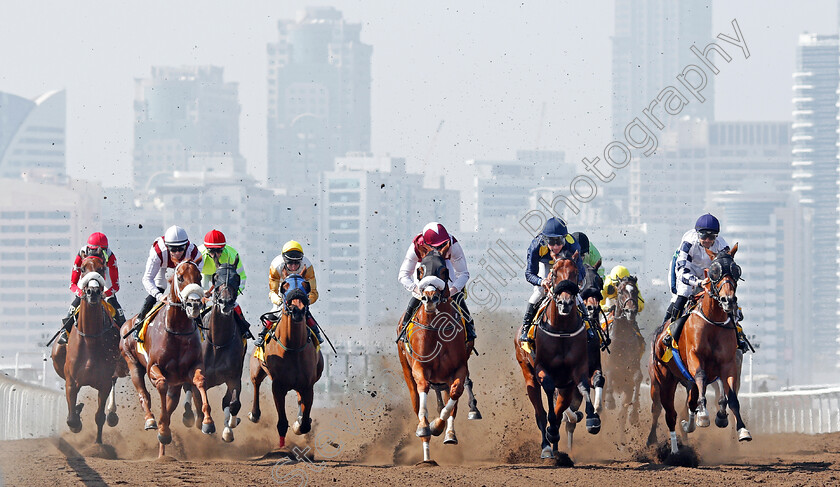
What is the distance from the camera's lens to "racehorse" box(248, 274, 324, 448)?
15008mm

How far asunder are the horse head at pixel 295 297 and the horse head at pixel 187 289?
3.32 ft

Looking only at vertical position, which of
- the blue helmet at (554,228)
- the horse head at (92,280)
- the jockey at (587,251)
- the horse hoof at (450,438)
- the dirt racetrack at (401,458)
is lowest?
the dirt racetrack at (401,458)

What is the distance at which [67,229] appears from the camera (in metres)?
176

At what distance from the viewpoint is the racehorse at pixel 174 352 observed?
14547 mm

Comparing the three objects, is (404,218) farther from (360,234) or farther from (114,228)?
(114,228)

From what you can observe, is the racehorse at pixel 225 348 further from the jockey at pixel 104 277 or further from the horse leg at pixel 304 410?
the jockey at pixel 104 277

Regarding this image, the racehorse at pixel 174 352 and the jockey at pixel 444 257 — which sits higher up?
the jockey at pixel 444 257

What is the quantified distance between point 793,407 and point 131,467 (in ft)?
55.2

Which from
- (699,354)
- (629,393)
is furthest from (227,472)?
(629,393)

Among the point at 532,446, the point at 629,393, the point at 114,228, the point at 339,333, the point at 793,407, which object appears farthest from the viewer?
the point at 114,228

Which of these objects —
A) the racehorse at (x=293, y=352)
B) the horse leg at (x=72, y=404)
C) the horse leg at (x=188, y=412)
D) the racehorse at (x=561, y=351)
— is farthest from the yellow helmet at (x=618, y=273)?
the horse leg at (x=72, y=404)

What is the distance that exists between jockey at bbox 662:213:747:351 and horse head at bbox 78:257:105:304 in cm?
642

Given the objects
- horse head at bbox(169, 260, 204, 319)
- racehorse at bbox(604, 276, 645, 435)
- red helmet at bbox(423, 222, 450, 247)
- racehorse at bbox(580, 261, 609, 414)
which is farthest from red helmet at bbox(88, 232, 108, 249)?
racehorse at bbox(604, 276, 645, 435)

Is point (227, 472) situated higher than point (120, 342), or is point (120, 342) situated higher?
point (120, 342)
